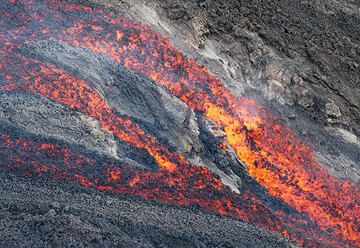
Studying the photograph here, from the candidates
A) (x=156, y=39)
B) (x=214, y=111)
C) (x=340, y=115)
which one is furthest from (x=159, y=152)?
(x=340, y=115)

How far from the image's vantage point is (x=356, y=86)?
1745 cm

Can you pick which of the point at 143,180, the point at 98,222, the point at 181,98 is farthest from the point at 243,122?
the point at 98,222

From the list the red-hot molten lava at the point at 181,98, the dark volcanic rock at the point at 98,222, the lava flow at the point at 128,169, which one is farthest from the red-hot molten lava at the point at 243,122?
the dark volcanic rock at the point at 98,222

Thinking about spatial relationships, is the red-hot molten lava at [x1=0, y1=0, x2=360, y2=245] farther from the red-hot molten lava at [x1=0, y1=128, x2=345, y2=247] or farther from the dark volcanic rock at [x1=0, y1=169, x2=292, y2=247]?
the dark volcanic rock at [x1=0, y1=169, x2=292, y2=247]

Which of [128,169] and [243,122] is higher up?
[243,122]

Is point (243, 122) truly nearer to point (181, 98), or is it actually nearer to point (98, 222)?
point (181, 98)

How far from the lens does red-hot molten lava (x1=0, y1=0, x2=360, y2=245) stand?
43.2 ft

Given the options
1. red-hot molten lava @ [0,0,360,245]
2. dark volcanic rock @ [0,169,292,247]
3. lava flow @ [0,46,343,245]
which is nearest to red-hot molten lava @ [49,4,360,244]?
red-hot molten lava @ [0,0,360,245]

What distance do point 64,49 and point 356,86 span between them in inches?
490

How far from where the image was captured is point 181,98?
14719 millimetres

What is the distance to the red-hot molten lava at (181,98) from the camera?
13172 mm

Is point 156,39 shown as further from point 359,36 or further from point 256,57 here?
point 359,36

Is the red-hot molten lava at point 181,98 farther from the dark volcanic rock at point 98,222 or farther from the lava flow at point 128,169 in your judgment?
the dark volcanic rock at point 98,222

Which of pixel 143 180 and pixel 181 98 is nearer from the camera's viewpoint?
pixel 143 180
